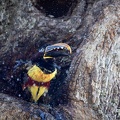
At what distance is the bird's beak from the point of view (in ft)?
11.3

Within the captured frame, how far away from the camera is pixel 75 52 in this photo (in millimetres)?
3584

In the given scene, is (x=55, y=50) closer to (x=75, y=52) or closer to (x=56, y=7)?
(x=75, y=52)

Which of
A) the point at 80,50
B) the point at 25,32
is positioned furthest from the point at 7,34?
the point at 80,50

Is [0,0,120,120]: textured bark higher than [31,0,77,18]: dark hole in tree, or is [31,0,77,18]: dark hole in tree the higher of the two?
[31,0,77,18]: dark hole in tree

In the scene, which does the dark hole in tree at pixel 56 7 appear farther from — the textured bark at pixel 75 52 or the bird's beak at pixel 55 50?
the bird's beak at pixel 55 50

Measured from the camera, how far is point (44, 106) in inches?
128

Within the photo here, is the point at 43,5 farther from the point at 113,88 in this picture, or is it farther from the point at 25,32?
the point at 113,88

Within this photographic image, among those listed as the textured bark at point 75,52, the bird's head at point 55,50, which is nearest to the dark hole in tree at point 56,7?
the textured bark at point 75,52

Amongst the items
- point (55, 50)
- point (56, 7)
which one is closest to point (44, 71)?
point (55, 50)

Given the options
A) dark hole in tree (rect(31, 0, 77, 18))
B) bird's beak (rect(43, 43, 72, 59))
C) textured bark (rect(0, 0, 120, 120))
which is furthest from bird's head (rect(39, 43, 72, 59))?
dark hole in tree (rect(31, 0, 77, 18))

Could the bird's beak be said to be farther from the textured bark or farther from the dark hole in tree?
the dark hole in tree

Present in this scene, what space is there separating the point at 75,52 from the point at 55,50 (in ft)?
0.82

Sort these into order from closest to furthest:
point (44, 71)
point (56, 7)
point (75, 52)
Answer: point (44, 71), point (75, 52), point (56, 7)

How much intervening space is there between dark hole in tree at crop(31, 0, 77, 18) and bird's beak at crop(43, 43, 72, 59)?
0.65 m
